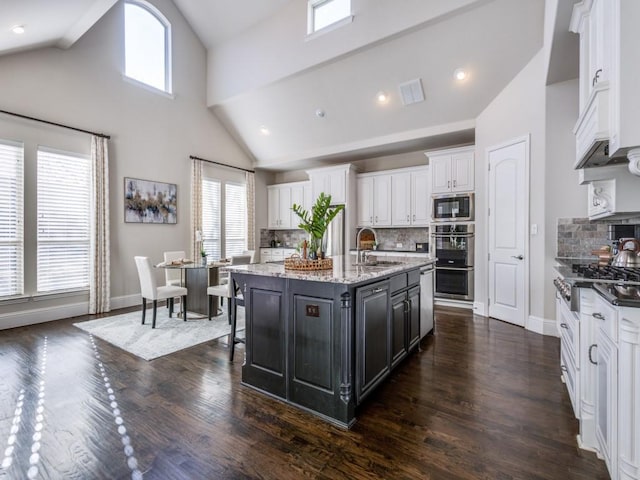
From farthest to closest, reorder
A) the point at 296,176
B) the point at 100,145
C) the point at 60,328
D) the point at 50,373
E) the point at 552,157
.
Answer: the point at 296,176
the point at 100,145
the point at 60,328
the point at 552,157
the point at 50,373

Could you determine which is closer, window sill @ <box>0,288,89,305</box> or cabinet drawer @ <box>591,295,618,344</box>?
cabinet drawer @ <box>591,295,618,344</box>

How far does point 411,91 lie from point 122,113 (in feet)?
15.9

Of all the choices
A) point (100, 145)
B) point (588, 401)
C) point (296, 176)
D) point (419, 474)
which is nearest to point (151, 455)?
point (419, 474)

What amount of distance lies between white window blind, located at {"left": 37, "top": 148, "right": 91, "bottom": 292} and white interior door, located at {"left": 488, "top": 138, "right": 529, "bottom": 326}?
621cm

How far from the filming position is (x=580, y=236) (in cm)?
368

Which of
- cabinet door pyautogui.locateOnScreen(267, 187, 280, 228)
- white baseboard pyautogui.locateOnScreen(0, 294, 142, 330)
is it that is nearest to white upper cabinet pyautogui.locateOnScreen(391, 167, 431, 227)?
cabinet door pyautogui.locateOnScreen(267, 187, 280, 228)

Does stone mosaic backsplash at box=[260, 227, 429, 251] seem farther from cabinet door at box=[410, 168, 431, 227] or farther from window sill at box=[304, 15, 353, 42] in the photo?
window sill at box=[304, 15, 353, 42]

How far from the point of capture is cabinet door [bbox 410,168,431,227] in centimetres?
598

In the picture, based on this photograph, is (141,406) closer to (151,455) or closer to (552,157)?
(151,455)

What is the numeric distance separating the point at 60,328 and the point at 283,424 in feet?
12.7

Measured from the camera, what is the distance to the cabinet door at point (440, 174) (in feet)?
17.9

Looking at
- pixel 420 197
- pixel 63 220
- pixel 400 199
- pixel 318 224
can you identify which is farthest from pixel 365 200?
pixel 63 220

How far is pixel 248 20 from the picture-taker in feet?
18.8

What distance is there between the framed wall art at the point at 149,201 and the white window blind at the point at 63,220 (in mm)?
601
